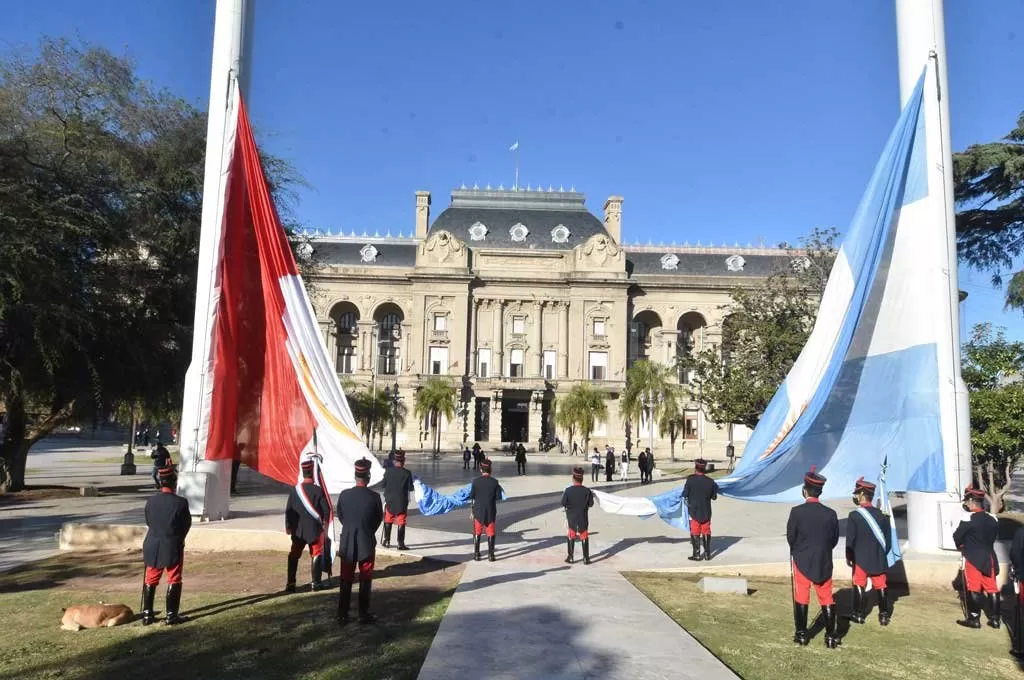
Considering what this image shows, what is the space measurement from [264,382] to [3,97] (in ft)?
42.0

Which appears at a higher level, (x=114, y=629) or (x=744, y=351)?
(x=744, y=351)

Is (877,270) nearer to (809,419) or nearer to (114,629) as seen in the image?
(809,419)

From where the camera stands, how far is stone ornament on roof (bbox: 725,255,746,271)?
7188 centimetres

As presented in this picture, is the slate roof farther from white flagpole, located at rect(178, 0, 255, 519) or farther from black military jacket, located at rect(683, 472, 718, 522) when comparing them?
black military jacket, located at rect(683, 472, 718, 522)

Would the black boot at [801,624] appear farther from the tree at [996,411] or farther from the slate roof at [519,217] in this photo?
the slate roof at [519,217]

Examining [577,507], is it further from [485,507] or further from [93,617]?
[93,617]

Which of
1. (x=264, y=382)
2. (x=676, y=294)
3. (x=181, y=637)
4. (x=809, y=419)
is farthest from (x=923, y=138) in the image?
(x=676, y=294)

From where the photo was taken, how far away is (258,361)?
12469mm

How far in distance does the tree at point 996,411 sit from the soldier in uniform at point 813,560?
10.4 m

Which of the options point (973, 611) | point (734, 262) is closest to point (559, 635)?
point (973, 611)

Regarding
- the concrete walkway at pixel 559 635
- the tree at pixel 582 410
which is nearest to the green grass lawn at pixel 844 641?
the concrete walkway at pixel 559 635

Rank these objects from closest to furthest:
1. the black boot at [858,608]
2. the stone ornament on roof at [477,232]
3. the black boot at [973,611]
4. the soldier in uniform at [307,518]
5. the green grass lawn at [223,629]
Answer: the green grass lawn at [223,629] → the black boot at [973,611] → the black boot at [858,608] → the soldier in uniform at [307,518] → the stone ornament on roof at [477,232]

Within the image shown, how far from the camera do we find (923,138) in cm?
1238

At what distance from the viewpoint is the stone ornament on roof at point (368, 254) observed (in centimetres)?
7200
